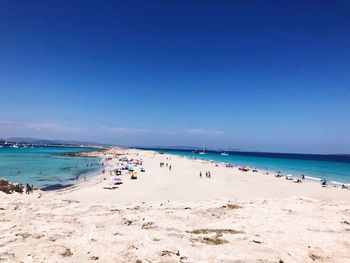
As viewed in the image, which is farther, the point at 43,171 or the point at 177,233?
the point at 43,171

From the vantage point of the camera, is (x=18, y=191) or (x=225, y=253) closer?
(x=225, y=253)

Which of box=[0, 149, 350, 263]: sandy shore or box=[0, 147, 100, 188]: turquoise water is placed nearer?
box=[0, 149, 350, 263]: sandy shore

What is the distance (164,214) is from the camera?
52.3 ft

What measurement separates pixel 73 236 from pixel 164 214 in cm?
576

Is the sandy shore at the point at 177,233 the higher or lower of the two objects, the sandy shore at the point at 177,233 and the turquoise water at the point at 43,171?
the higher

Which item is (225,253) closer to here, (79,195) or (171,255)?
(171,255)

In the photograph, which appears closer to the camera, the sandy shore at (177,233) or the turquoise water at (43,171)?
the sandy shore at (177,233)

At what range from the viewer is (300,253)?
1016 centimetres

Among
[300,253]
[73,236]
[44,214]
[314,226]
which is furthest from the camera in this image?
[44,214]

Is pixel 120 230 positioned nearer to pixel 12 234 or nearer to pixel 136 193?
pixel 12 234

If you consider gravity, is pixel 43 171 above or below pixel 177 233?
below

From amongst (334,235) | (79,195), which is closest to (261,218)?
(334,235)

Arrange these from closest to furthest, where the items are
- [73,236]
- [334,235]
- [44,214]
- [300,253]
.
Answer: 1. [300,253]
2. [73,236]
3. [334,235]
4. [44,214]

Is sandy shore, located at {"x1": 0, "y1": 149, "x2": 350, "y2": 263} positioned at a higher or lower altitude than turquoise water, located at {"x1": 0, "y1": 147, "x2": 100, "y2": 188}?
higher
